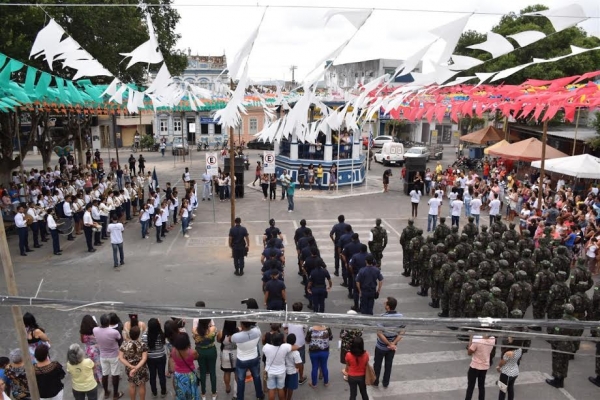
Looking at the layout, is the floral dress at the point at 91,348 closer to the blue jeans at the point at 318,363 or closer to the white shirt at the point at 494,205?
the blue jeans at the point at 318,363

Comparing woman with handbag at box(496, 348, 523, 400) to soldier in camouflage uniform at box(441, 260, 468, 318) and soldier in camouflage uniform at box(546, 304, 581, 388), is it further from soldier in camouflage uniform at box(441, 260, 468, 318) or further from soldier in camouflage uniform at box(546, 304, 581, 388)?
soldier in camouflage uniform at box(441, 260, 468, 318)

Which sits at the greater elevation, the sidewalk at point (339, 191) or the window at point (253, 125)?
the window at point (253, 125)

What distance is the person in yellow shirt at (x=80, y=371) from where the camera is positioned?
6.07 m

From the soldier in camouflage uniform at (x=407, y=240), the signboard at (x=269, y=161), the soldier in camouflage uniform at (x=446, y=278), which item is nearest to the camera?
the soldier in camouflage uniform at (x=446, y=278)

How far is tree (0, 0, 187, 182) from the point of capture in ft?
54.5

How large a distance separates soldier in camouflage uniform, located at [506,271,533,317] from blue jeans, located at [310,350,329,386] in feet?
12.0

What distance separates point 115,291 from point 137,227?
631 cm

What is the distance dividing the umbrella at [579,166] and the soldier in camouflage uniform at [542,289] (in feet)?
28.6

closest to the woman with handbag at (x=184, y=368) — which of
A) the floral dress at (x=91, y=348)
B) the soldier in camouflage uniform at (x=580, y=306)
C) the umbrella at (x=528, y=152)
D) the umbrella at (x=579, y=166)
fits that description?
the floral dress at (x=91, y=348)

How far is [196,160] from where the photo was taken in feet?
124

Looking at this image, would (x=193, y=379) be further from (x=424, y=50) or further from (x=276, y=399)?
(x=424, y=50)

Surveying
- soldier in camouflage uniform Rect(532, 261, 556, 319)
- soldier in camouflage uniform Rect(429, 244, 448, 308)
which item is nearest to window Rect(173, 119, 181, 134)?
soldier in camouflage uniform Rect(429, 244, 448, 308)

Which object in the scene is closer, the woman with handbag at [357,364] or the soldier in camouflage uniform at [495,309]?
the woman with handbag at [357,364]

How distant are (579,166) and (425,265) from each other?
934 centimetres
